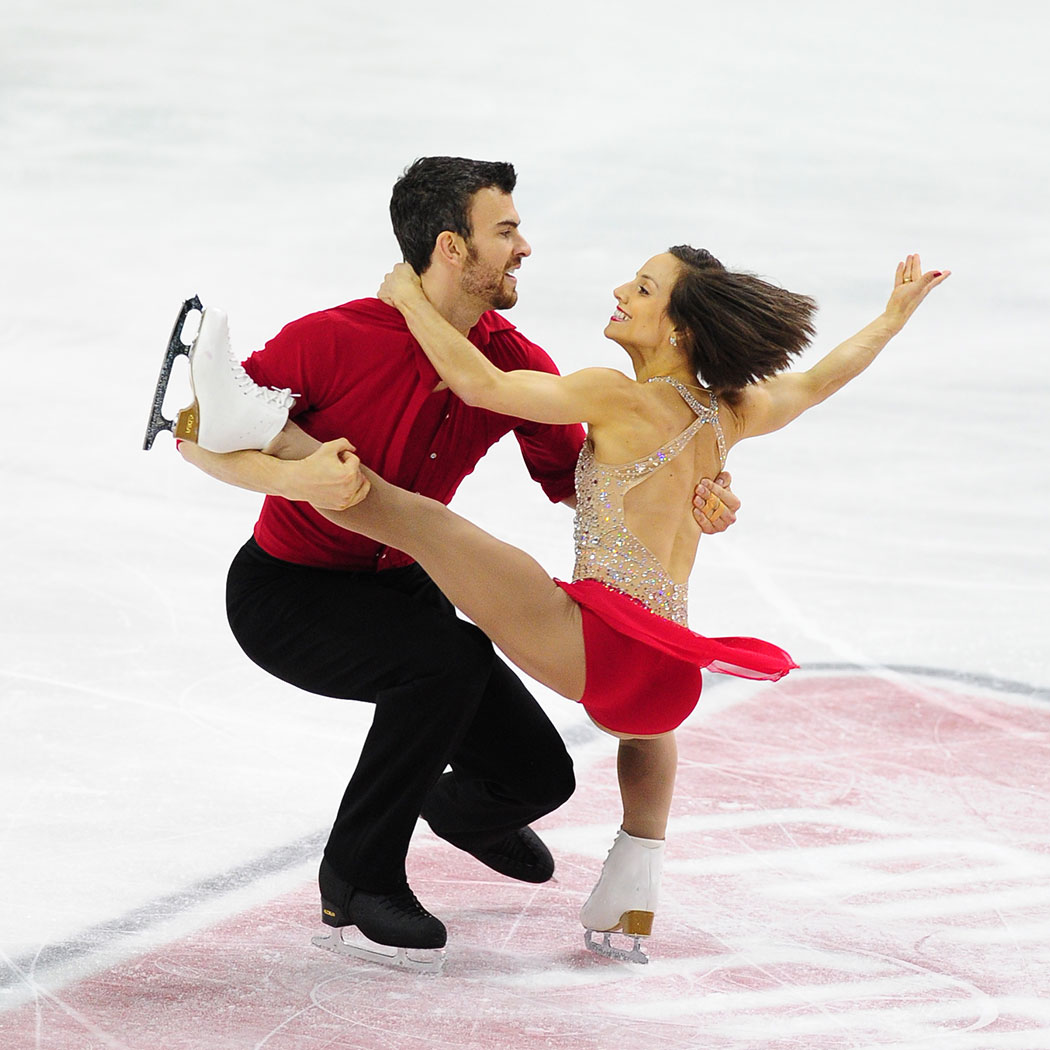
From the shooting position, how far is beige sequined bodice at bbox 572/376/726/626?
111 inches

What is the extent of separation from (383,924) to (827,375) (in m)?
1.38

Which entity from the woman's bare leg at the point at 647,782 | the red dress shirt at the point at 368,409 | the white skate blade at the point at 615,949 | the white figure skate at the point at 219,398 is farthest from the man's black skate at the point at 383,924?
the white figure skate at the point at 219,398

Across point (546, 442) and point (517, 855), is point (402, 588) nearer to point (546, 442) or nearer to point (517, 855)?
point (546, 442)

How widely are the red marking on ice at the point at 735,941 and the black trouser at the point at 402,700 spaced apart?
221mm

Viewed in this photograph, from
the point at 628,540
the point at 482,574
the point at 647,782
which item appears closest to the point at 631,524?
the point at 628,540

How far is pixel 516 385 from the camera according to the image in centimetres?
276

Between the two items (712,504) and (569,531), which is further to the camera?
(569,531)

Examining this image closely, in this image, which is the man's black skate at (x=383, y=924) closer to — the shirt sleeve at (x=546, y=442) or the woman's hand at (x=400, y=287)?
the shirt sleeve at (x=546, y=442)

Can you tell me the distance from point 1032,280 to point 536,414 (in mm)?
5571

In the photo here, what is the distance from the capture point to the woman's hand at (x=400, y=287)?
2.88 metres

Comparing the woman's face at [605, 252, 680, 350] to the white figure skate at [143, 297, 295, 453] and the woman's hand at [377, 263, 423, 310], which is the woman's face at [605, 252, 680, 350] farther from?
the white figure skate at [143, 297, 295, 453]

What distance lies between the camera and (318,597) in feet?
9.63

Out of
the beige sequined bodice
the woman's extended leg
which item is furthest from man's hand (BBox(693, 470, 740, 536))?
→ the woman's extended leg

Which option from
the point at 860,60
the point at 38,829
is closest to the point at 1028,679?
the point at 38,829
